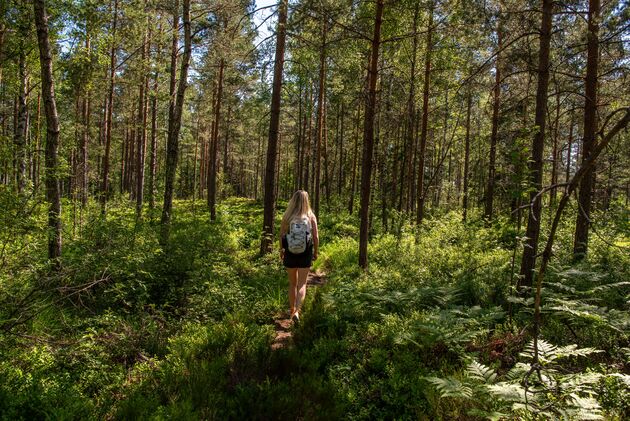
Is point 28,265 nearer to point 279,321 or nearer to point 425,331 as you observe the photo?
point 279,321

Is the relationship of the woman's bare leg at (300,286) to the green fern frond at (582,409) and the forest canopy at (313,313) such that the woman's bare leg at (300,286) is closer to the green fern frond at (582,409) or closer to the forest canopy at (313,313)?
the forest canopy at (313,313)

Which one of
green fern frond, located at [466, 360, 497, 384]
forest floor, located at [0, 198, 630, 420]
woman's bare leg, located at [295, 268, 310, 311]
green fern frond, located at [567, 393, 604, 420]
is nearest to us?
green fern frond, located at [567, 393, 604, 420]

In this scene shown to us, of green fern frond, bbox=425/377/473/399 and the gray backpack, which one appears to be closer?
green fern frond, bbox=425/377/473/399

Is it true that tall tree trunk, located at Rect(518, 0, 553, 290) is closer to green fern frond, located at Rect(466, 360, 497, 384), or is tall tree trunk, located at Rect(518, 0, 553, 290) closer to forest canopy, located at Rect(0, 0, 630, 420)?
forest canopy, located at Rect(0, 0, 630, 420)

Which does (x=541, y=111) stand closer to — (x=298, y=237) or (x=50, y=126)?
(x=298, y=237)

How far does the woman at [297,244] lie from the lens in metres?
6.09

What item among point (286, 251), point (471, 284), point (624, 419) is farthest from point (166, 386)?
point (471, 284)

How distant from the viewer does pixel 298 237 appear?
6.07 meters

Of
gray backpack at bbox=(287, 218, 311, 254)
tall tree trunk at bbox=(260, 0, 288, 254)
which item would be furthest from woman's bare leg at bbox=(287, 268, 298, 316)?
tall tree trunk at bbox=(260, 0, 288, 254)

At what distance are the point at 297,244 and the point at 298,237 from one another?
116mm

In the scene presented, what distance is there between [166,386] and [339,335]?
7.75 ft

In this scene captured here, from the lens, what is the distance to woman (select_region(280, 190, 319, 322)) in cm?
609

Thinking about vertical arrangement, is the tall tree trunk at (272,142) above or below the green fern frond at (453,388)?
above

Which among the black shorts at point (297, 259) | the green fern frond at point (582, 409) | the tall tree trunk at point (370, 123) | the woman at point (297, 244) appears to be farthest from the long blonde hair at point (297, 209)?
the green fern frond at point (582, 409)
